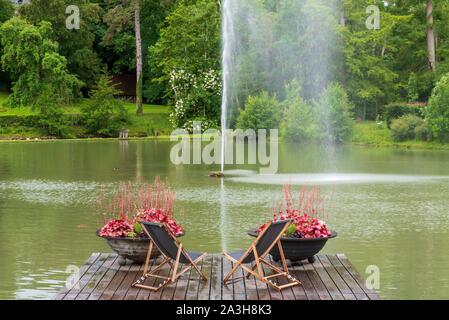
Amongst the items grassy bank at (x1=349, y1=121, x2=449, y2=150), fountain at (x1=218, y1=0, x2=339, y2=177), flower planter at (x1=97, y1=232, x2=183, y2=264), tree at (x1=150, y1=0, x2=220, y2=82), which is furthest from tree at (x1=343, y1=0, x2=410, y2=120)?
flower planter at (x1=97, y1=232, x2=183, y2=264)

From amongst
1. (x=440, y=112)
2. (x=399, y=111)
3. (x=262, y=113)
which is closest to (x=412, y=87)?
(x=399, y=111)

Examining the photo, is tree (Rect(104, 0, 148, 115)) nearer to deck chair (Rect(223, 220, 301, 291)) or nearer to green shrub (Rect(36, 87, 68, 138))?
green shrub (Rect(36, 87, 68, 138))

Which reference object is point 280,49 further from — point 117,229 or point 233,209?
point 117,229

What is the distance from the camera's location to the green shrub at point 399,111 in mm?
46500

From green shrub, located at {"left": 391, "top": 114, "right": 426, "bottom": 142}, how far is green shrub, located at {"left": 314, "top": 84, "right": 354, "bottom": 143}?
295 cm

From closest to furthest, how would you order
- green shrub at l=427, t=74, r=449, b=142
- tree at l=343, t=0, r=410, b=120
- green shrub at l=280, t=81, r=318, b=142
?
1. green shrub at l=427, t=74, r=449, b=142
2. green shrub at l=280, t=81, r=318, b=142
3. tree at l=343, t=0, r=410, b=120

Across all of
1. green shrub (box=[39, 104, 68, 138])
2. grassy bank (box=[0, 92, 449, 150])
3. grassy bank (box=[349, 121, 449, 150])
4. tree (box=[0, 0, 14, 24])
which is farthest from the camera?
tree (box=[0, 0, 14, 24])

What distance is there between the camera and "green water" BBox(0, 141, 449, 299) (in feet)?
42.7

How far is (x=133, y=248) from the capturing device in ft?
36.6

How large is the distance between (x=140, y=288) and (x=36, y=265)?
3.61 m

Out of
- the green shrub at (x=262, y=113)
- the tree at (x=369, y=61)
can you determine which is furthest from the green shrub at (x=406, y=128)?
the green shrub at (x=262, y=113)

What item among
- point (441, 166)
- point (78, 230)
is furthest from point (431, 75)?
point (78, 230)

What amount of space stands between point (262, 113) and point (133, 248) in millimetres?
40402

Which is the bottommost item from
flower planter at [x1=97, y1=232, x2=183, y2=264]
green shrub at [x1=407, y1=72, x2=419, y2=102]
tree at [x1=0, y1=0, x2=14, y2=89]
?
flower planter at [x1=97, y1=232, x2=183, y2=264]
